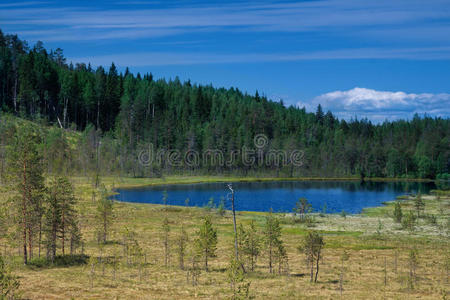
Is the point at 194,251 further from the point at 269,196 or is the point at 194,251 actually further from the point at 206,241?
the point at 269,196

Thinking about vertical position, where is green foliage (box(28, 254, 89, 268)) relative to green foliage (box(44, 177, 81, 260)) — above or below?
below

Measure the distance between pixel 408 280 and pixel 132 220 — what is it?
55142 mm

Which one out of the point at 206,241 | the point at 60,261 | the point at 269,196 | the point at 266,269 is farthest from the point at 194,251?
the point at 269,196

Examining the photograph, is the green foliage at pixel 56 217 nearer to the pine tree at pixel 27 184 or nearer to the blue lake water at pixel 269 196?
the pine tree at pixel 27 184

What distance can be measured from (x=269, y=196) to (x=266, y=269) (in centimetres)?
8622

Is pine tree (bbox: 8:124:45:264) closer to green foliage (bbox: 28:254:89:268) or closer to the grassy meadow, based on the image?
green foliage (bbox: 28:254:89:268)

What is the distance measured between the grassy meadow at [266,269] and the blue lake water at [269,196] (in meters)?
27.6

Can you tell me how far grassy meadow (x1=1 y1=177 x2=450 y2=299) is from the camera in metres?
39.4

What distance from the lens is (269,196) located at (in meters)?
138

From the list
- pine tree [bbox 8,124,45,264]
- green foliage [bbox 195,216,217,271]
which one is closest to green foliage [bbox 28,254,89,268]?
pine tree [bbox 8,124,45,264]

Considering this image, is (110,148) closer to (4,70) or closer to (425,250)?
(4,70)

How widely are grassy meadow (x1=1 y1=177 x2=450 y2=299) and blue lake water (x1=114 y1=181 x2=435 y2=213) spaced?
27.6 metres

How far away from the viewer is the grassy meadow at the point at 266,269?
129ft

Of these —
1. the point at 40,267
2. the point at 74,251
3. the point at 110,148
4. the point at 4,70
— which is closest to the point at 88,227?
the point at 74,251
